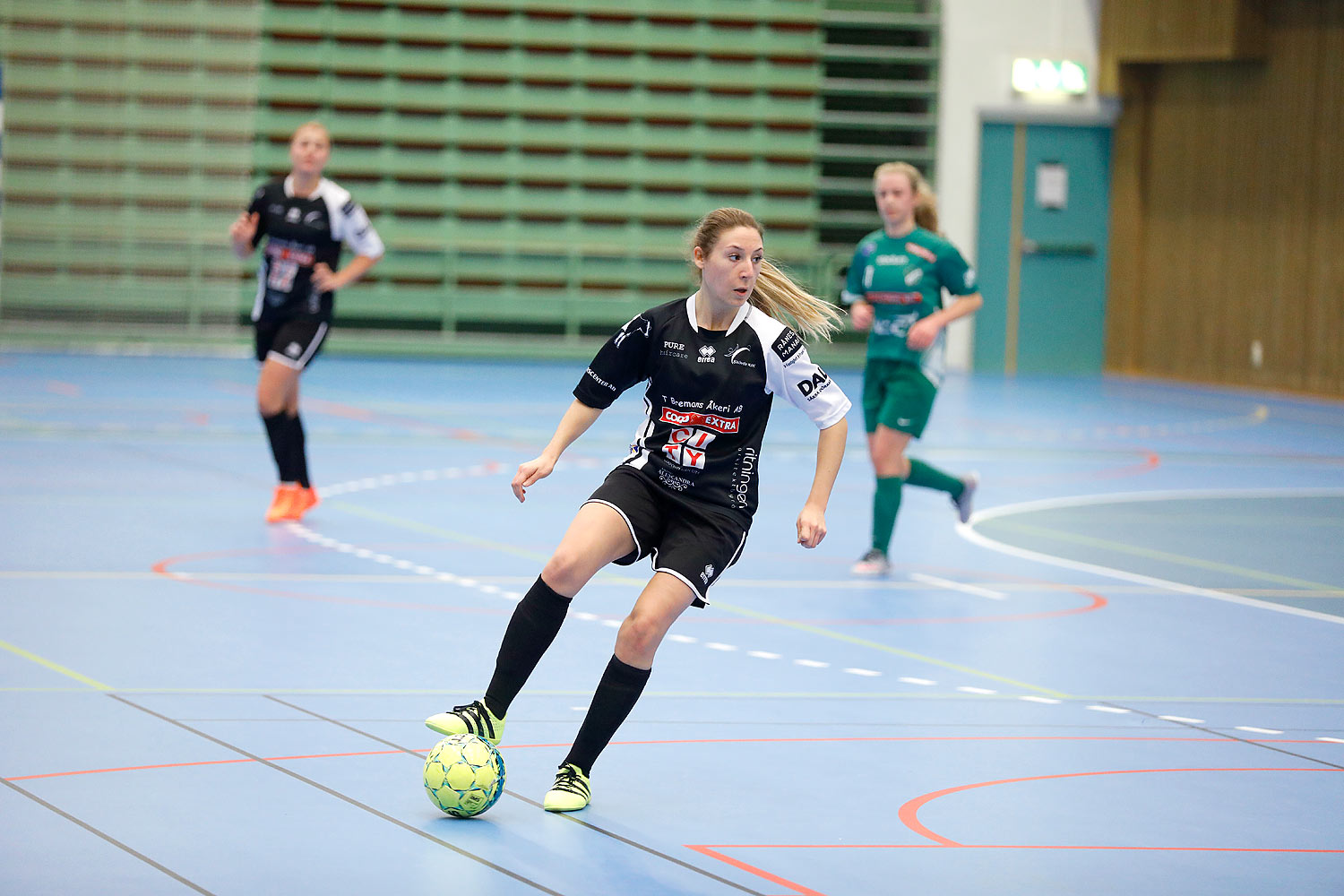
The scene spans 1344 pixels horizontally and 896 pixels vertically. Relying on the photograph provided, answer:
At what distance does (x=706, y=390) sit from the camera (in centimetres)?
425

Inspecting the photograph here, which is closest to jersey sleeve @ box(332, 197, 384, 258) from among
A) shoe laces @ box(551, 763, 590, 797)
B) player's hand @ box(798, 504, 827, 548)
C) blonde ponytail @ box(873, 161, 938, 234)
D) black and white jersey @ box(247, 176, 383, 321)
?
black and white jersey @ box(247, 176, 383, 321)

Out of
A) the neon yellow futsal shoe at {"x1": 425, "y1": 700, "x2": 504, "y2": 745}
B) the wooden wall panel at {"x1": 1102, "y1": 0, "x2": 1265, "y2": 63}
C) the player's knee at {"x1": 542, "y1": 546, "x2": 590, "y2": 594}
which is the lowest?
the neon yellow futsal shoe at {"x1": 425, "y1": 700, "x2": 504, "y2": 745}

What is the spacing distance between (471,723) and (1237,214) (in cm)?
1690

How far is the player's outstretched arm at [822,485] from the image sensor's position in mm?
4055

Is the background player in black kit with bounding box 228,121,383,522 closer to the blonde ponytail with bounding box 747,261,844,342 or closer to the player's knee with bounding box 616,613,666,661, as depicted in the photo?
the blonde ponytail with bounding box 747,261,844,342

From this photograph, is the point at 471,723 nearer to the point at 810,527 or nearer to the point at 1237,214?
the point at 810,527

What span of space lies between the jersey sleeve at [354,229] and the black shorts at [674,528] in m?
4.73

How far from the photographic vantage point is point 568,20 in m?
20.3

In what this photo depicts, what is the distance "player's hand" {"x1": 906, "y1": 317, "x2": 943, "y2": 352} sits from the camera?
24.0 ft

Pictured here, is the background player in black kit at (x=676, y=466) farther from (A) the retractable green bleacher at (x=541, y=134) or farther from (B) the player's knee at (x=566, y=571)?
(A) the retractable green bleacher at (x=541, y=134)

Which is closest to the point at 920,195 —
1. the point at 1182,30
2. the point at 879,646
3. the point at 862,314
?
the point at 862,314

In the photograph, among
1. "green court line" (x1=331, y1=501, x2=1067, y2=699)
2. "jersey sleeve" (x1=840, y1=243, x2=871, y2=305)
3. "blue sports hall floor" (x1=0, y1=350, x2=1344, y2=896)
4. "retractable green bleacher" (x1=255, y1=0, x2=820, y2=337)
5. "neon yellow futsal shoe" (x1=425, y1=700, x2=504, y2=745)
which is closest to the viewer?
"blue sports hall floor" (x1=0, y1=350, x2=1344, y2=896)

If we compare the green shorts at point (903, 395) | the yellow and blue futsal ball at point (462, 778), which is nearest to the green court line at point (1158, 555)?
the green shorts at point (903, 395)

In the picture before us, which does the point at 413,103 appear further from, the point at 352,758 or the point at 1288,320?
the point at 352,758
